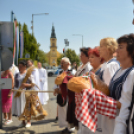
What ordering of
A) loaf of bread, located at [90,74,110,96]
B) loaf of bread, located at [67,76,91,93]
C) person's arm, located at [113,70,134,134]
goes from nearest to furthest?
person's arm, located at [113,70,134,134] < loaf of bread, located at [67,76,91,93] < loaf of bread, located at [90,74,110,96]

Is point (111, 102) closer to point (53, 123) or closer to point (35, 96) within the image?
point (35, 96)

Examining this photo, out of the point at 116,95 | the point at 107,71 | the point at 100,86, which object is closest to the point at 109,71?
the point at 107,71

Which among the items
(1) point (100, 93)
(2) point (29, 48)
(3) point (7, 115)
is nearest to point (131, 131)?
(1) point (100, 93)

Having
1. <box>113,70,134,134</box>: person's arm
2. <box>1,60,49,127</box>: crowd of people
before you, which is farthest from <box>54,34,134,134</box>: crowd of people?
<box>1,60,49,127</box>: crowd of people

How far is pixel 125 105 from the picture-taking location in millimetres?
1526

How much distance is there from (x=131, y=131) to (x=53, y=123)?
4003mm

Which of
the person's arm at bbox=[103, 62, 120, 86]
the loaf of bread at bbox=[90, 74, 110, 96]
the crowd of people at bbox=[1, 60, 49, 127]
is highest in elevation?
the person's arm at bbox=[103, 62, 120, 86]

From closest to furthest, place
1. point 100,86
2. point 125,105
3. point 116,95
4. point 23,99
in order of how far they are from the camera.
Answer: point 125,105
point 116,95
point 100,86
point 23,99

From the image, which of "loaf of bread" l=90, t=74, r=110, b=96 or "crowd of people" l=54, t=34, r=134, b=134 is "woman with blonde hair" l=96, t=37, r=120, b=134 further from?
"loaf of bread" l=90, t=74, r=110, b=96

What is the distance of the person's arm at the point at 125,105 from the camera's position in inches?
58.8

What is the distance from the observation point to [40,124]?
5090 mm

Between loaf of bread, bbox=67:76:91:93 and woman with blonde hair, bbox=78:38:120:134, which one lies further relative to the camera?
woman with blonde hair, bbox=78:38:120:134

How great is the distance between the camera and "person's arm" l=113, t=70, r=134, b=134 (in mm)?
1493

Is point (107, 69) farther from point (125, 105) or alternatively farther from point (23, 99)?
point (23, 99)
